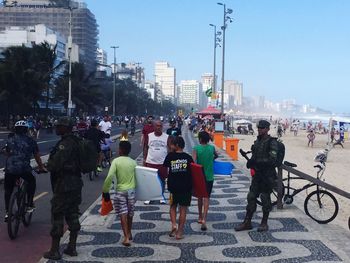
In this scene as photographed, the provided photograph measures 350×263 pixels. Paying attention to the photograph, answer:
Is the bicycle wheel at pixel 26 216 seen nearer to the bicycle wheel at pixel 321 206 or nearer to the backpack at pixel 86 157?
the backpack at pixel 86 157

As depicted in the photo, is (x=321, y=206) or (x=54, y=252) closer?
(x=54, y=252)

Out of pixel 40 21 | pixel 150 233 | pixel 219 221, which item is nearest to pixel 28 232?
pixel 150 233

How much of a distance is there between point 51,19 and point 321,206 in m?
168

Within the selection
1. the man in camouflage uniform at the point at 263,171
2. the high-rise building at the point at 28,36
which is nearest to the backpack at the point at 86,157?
the man in camouflage uniform at the point at 263,171

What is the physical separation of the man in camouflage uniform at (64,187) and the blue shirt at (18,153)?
4.44ft

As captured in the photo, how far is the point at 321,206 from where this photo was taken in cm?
863

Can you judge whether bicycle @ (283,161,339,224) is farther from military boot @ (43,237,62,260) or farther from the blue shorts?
military boot @ (43,237,62,260)

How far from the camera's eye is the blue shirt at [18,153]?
7.17m

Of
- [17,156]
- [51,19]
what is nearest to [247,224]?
[17,156]

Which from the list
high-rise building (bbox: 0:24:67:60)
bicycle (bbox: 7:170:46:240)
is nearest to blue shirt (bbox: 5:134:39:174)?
bicycle (bbox: 7:170:46:240)

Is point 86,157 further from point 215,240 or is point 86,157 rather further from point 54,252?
point 215,240

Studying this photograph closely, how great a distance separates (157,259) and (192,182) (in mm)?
1391

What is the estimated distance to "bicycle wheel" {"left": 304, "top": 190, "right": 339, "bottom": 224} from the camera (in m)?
8.39

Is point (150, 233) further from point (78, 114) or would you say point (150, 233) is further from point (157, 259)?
point (78, 114)
